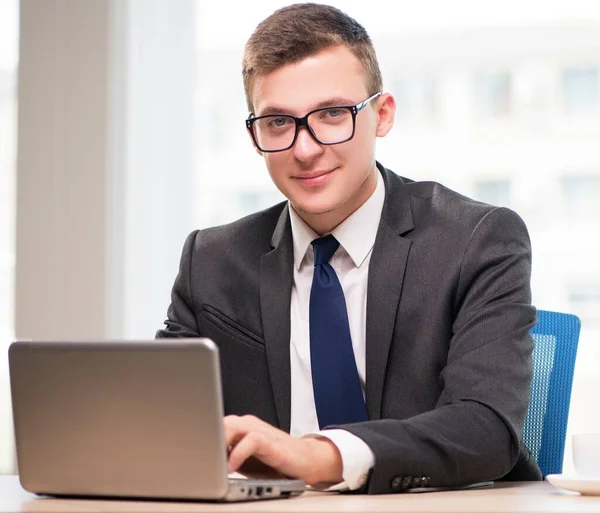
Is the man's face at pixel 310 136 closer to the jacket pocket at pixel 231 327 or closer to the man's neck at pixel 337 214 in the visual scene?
the man's neck at pixel 337 214

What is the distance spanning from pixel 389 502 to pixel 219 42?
2.74 metres

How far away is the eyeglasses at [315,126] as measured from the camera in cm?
172

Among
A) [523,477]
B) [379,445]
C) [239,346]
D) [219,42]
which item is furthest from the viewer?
[219,42]

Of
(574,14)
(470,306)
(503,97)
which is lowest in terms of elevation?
(470,306)

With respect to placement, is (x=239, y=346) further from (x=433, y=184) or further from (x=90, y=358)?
(x=90, y=358)

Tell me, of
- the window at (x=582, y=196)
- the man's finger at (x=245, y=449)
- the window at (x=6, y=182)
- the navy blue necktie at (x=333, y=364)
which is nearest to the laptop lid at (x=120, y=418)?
the man's finger at (x=245, y=449)

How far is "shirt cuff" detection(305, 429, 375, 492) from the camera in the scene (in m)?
1.24

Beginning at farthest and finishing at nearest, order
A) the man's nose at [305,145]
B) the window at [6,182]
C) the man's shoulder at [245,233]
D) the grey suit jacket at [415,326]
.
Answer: the window at [6,182] → the man's shoulder at [245,233] → the man's nose at [305,145] → the grey suit jacket at [415,326]

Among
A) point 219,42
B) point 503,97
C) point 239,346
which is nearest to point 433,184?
point 239,346

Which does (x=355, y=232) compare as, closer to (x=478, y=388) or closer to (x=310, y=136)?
(x=310, y=136)

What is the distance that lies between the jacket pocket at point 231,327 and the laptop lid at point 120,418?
2.19 ft

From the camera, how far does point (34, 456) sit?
1.20m


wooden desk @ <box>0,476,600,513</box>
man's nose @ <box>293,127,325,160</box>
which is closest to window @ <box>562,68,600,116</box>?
man's nose @ <box>293,127,325,160</box>

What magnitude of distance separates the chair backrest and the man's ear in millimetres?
526
